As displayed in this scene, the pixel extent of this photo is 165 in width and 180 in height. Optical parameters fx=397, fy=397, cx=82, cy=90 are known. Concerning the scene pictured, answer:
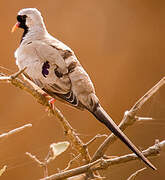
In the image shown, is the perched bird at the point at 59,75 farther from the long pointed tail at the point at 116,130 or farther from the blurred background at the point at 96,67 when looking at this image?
the blurred background at the point at 96,67

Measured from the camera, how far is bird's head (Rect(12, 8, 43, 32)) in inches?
69.4

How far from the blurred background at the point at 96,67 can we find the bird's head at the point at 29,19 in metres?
1.09

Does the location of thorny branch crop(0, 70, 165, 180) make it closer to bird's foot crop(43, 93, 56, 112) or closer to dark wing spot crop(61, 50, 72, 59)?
bird's foot crop(43, 93, 56, 112)

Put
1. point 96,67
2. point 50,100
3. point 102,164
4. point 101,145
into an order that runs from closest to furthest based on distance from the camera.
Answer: point 102,164 < point 101,145 < point 50,100 < point 96,67

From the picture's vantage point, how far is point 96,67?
3061mm

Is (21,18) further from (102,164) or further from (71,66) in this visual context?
(102,164)

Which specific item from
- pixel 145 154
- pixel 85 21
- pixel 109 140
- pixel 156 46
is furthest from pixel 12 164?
pixel 145 154

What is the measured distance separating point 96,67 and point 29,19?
1324 mm

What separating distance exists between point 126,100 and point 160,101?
1.07 feet

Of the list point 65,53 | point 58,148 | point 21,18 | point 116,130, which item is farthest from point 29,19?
point 58,148

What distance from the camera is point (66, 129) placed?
4.41ft

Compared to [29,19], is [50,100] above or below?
below

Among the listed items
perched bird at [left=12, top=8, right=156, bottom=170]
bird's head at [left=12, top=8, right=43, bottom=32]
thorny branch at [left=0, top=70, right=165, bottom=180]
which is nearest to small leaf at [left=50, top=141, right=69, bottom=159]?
thorny branch at [left=0, top=70, right=165, bottom=180]

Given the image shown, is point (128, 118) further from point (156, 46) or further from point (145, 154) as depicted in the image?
point (156, 46)
